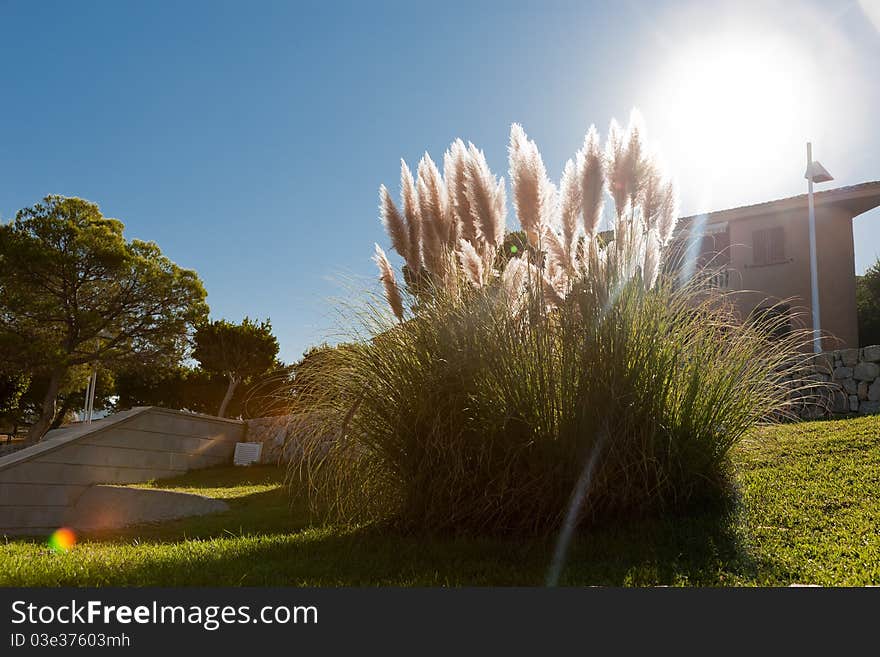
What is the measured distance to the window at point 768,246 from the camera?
1647 cm

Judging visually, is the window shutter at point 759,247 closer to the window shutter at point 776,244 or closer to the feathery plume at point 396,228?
the window shutter at point 776,244

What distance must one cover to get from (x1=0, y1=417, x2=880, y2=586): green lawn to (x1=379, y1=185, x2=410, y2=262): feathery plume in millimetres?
1726

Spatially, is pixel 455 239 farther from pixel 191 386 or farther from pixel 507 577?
pixel 191 386

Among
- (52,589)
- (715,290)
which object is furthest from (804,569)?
(52,589)

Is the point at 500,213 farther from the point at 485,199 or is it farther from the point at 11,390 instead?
the point at 11,390

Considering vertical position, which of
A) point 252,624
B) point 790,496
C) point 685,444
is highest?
point 685,444

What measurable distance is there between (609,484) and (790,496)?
1.37 m

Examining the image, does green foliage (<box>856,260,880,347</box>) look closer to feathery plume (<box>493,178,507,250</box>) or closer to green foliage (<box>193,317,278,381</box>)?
green foliage (<box>193,317,278,381</box>)

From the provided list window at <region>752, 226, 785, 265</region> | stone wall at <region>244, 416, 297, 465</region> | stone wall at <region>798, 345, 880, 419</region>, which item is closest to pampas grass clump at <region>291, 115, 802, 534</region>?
stone wall at <region>798, 345, 880, 419</region>

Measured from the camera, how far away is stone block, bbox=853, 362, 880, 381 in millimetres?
9703

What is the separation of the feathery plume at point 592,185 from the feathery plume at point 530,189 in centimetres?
20

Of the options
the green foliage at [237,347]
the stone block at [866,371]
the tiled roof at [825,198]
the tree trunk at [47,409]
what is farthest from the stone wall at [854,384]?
the tree trunk at [47,409]

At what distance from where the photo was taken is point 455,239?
431 cm

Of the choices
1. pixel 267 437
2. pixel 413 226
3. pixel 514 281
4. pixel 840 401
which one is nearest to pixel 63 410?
pixel 267 437
